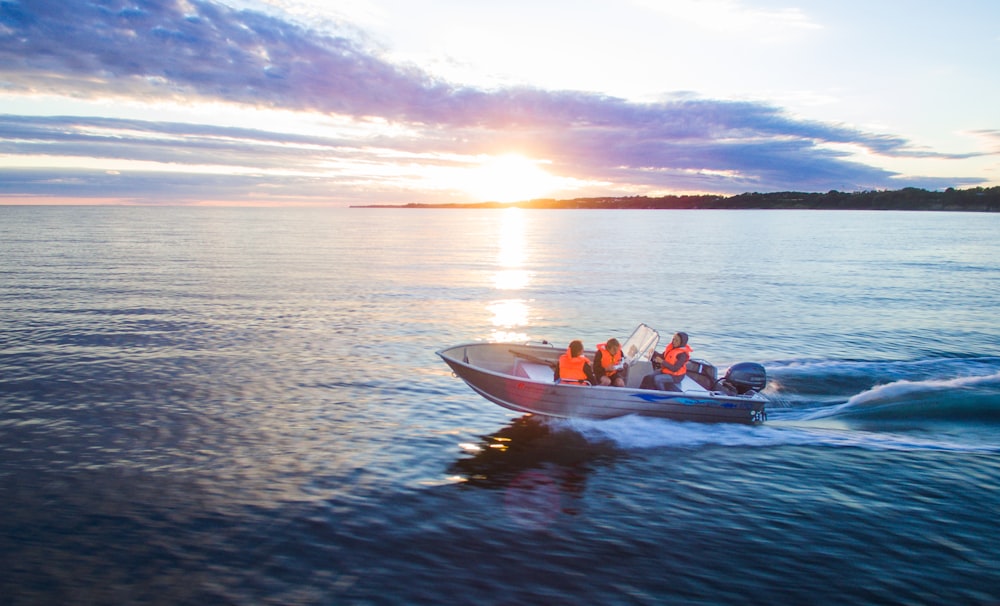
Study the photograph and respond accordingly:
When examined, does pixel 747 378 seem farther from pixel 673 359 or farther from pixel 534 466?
pixel 534 466

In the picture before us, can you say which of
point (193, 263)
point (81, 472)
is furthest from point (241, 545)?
point (193, 263)

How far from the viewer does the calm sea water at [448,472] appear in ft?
30.9

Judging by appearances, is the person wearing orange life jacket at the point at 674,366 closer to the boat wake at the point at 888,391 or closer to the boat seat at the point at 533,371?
the boat seat at the point at 533,371

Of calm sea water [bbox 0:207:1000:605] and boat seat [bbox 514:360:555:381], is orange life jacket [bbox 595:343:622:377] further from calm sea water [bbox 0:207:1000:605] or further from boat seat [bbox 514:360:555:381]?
boat seat [bbox 514:360:555:381]

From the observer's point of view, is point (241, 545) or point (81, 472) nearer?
point (241, 545)

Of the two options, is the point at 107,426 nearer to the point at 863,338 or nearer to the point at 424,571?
the point at 424,571

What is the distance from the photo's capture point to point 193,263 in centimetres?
5166

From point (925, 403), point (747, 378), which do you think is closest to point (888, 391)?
point (925, 403)

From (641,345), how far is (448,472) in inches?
285

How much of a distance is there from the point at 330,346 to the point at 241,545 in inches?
569

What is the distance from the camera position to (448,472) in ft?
43.4

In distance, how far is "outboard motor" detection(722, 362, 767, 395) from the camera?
16.8m

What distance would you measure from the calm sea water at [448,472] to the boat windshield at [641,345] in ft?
8.47

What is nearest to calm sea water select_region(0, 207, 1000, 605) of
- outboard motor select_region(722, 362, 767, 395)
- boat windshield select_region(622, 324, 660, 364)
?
outboard motor select_region(722, 362, 767, 395)
